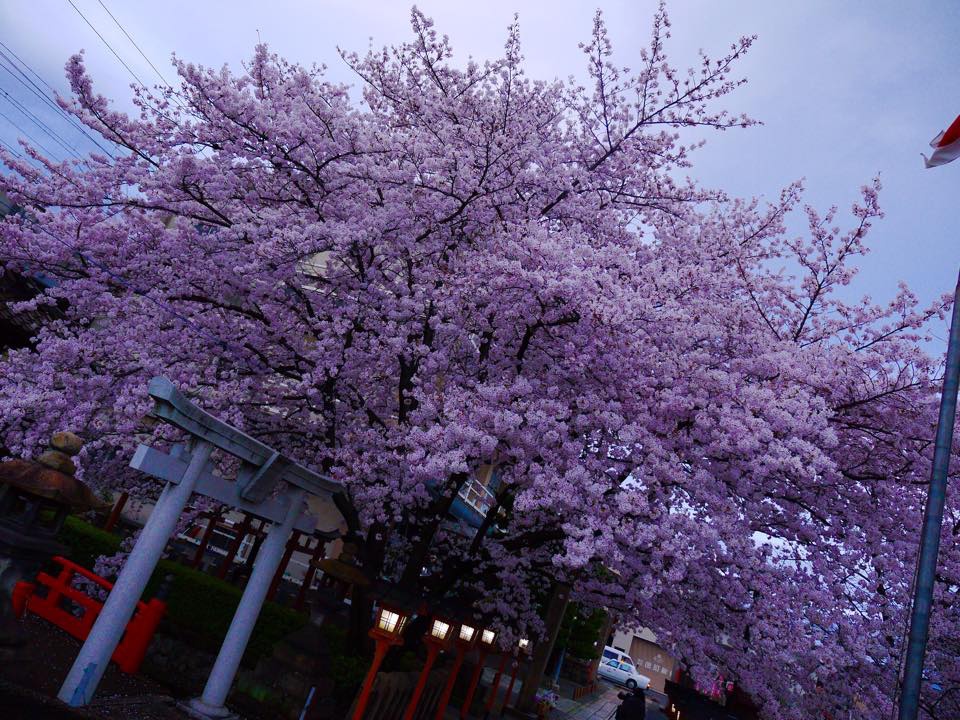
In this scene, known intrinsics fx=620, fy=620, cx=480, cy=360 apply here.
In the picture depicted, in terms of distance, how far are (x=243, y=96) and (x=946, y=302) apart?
12.4 meters

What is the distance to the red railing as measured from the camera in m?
9.13

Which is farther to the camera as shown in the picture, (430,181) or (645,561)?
(430,181)

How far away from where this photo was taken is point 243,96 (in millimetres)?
10203

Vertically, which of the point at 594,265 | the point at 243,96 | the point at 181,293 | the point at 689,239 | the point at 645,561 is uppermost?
the point at 689,239

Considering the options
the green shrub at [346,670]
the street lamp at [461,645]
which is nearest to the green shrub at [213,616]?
the green shrub at [346,670]

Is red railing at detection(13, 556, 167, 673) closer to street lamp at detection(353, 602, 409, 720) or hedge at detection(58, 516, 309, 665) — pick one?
hedge at detection(58, 516, 309, 665)

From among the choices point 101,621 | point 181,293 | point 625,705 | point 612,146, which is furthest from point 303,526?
point 625,705

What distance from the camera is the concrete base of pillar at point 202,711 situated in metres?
7.82

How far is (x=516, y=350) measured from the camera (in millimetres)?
11203


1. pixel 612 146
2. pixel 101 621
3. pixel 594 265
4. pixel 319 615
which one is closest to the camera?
pixel 101 621

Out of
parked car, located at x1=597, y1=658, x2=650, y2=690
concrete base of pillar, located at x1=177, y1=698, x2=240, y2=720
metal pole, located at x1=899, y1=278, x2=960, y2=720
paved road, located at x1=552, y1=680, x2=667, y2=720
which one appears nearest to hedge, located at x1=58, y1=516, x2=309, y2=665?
concrete base of pillar, located at x1=177, y1=698, x2=240, y2=720

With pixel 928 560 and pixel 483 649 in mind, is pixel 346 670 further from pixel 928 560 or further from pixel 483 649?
pixel 928 560

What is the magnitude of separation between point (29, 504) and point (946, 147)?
42.5 feet

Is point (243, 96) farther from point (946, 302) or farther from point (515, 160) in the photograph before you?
point (946, 302)
